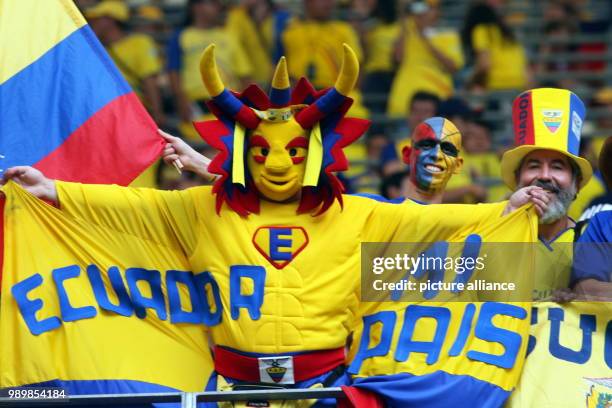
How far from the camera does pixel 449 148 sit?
25.4 feet

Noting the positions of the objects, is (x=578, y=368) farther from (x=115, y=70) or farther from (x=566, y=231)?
(x=115, y=70)

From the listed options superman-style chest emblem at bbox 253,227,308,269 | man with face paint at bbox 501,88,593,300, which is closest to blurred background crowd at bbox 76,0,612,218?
man with face paint at bbox 501,88,593,300

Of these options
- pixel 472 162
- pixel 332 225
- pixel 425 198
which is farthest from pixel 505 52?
pixel 332 225

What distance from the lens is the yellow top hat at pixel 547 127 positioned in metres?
7.37

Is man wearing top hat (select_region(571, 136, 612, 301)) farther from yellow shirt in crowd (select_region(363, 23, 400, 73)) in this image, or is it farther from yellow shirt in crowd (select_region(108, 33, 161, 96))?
yellow shirt in crowd (select_region(108, 33, 161, 96))

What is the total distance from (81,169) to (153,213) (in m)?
0.59

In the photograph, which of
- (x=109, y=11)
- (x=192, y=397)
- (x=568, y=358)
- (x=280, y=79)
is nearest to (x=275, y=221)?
(x=280, y=79)

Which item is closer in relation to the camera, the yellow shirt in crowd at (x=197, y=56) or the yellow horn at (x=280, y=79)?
the yellow horn at (x=280, y=79)

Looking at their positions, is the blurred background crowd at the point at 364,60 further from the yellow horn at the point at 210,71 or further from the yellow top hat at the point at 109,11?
the yellow horn at the point at 210,71

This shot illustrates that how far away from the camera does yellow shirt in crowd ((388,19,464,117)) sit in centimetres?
1252

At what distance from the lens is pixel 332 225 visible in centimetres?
709

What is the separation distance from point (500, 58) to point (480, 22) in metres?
0.34

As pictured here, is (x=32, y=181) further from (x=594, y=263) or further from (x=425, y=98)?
(x=425, y=98)

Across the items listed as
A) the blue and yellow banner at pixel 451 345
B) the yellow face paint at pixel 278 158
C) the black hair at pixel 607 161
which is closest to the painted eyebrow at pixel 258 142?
the yellow face paint at pixel 278 158
